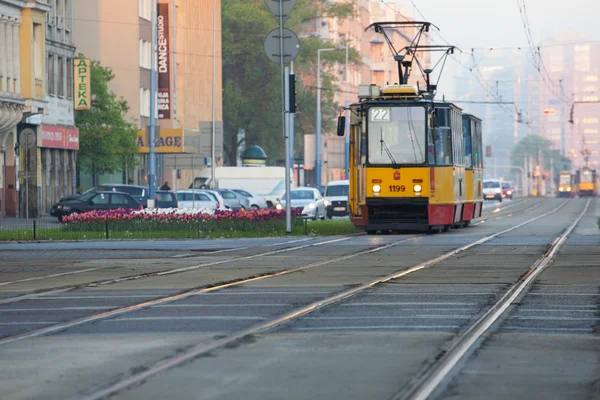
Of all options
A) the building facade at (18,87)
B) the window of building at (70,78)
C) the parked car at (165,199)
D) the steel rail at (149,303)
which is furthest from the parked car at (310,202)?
the steel rail at (149,303)

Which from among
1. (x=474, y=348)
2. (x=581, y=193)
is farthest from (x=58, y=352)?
(x=581, y=193)

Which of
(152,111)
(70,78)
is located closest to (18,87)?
(152,111)

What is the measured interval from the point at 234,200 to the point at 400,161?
86.2 ft

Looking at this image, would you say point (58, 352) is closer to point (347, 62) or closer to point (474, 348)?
point (474, 348)

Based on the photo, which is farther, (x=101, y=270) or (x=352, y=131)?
(x=352, y=131)

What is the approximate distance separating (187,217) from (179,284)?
21.0 m

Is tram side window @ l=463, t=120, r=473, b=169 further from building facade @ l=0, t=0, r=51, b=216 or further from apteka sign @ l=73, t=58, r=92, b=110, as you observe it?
apteka sign @ l=73, t=58, r=92, b=110

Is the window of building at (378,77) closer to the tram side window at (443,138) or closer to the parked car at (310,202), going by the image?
the parked car at (310,202)

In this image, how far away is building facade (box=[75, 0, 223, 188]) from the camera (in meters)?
81.7

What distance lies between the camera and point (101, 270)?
23438mm

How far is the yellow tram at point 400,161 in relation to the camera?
128 feet

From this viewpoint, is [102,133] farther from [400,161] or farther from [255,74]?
[255,74]

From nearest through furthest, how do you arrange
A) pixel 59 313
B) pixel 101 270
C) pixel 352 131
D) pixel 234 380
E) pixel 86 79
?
pixel 234 380, pixel 59 313, pixel 101 270, pixel 352 131, pixel 86 79

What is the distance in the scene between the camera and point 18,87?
56969 millimetres
